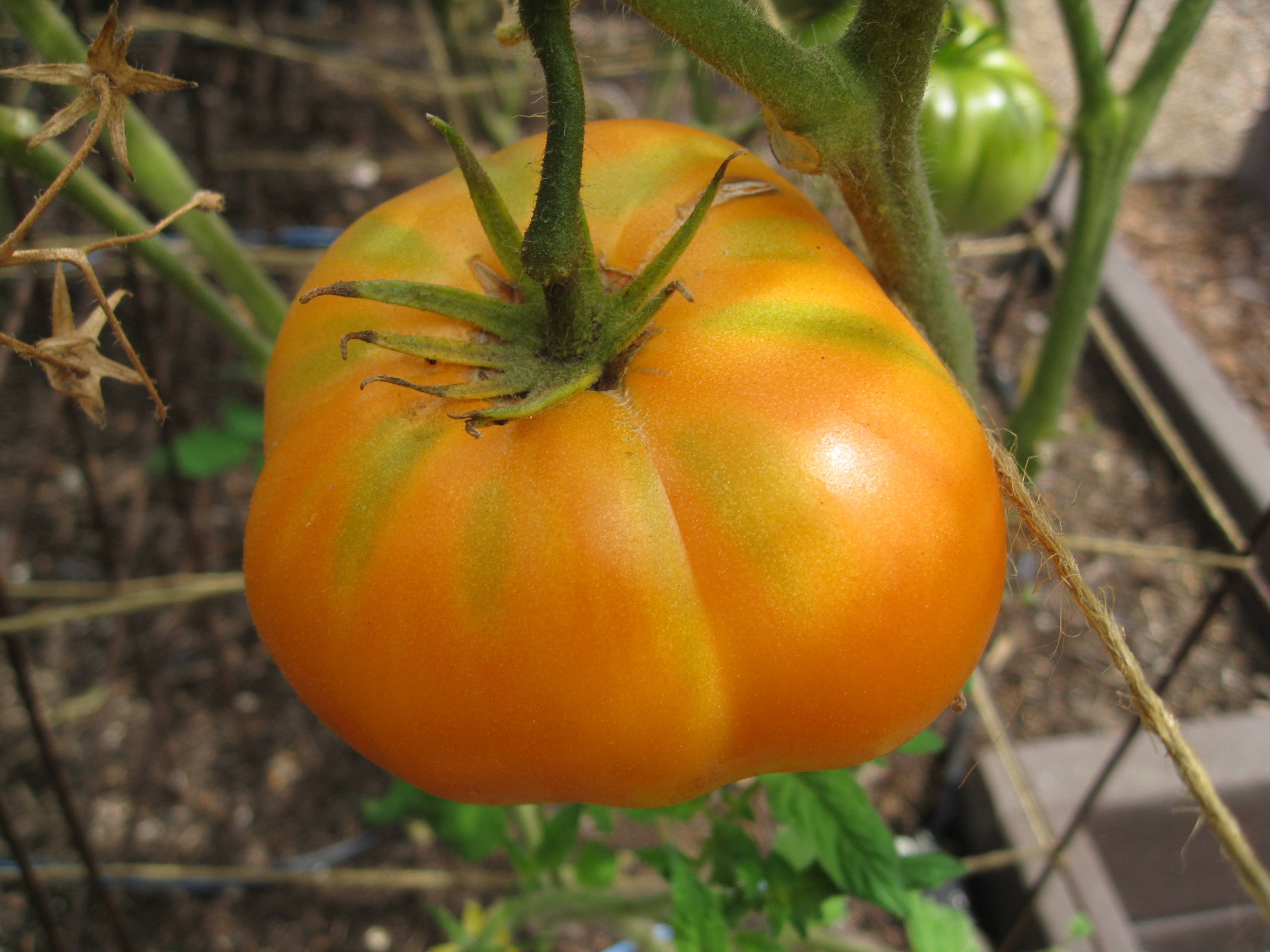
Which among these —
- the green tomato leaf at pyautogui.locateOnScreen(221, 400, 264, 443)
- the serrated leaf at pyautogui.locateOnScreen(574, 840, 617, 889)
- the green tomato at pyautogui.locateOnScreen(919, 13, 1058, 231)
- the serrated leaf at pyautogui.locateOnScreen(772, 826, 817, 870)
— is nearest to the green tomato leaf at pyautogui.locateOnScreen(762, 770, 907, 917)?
the serrated leaf at pyautogui.locateOnScreen(772, 826, 817, 870)

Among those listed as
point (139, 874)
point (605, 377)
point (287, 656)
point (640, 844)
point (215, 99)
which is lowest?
point (640, 844)

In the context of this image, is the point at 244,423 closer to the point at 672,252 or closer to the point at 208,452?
the point at 208,452

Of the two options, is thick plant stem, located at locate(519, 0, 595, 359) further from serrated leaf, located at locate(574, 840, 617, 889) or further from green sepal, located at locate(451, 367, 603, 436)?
serrated leaf, located at locate(574, 840, 617, 889)

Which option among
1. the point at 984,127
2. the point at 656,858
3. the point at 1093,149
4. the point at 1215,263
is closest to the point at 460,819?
the point at 656,858

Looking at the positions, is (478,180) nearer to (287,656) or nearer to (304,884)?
(287,656)

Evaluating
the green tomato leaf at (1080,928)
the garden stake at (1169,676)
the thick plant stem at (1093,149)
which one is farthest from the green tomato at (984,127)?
the green tomato leaf at (1080,928)

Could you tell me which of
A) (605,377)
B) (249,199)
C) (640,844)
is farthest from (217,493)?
(605,377)
